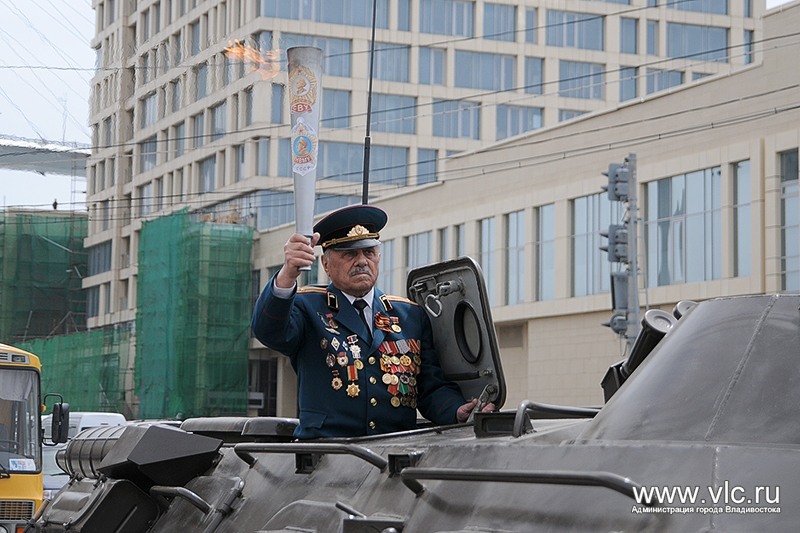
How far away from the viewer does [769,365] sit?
4027 mm

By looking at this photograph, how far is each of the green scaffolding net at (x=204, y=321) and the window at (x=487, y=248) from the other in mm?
18044

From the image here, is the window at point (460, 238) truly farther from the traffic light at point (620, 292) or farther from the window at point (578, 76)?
the traffic light at point (620, 292)

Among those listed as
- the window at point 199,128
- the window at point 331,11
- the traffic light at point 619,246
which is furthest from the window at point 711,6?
the traffic light at point 619,246

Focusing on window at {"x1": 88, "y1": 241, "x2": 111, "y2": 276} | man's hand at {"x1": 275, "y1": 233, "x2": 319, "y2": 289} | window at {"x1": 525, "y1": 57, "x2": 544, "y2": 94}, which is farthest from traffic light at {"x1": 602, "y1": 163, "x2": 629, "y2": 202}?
window at {"x1": 88, "y1": 241, "x2": 111, "y2": 276}

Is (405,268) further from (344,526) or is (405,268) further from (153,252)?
(344,526)

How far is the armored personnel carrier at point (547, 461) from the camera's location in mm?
3557

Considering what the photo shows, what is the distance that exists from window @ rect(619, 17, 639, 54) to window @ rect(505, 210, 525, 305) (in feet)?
78.6

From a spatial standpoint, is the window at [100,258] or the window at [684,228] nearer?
the window at [684,228]

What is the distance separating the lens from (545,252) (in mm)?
45969

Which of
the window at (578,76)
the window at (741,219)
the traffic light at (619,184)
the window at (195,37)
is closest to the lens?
the traffic light at (619,184)

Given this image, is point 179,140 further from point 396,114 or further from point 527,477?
point 527,477

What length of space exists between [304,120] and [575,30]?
211 feet

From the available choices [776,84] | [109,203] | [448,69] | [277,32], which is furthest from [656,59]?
[776,84]

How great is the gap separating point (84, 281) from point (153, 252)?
16437 millimetres
